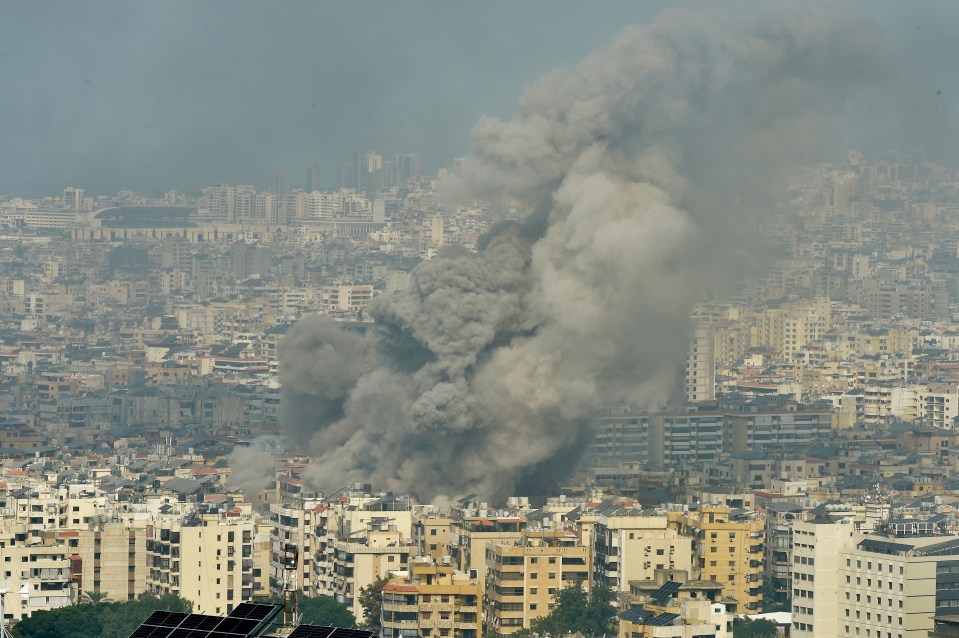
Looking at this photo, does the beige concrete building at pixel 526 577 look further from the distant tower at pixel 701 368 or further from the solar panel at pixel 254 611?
the distant tower at pixel 701 368

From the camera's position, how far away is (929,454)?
7175 cm

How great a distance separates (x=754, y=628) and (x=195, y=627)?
2003 centimetres

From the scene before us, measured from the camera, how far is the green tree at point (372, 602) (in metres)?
37.4

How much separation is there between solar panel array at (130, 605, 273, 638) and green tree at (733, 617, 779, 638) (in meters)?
18.4

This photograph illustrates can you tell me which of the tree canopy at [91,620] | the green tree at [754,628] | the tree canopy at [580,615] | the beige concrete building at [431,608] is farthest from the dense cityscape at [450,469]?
the tree canopy at [91,620]

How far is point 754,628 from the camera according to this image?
1490 inches

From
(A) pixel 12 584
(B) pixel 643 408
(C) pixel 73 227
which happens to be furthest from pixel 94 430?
(C) pixel 73 227

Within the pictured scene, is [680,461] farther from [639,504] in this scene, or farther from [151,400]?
[151,400]

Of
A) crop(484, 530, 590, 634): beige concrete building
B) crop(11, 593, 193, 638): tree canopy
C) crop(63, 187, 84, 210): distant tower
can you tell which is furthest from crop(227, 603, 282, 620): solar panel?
crop(63, 187, 84, 210): distant tower

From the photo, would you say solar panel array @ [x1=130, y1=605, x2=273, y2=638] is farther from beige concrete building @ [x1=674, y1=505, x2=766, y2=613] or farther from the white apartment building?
beige concrete building @ [x1=674, y1=505, x2=766, y2=613]

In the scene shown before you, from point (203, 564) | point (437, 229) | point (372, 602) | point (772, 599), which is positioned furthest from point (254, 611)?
point (437, 229)

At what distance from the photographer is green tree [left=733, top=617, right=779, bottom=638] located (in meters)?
37.0

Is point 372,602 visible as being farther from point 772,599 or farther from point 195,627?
point 195,627

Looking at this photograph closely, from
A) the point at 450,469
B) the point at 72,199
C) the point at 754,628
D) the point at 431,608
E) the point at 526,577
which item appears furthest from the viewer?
the point at 72,199
